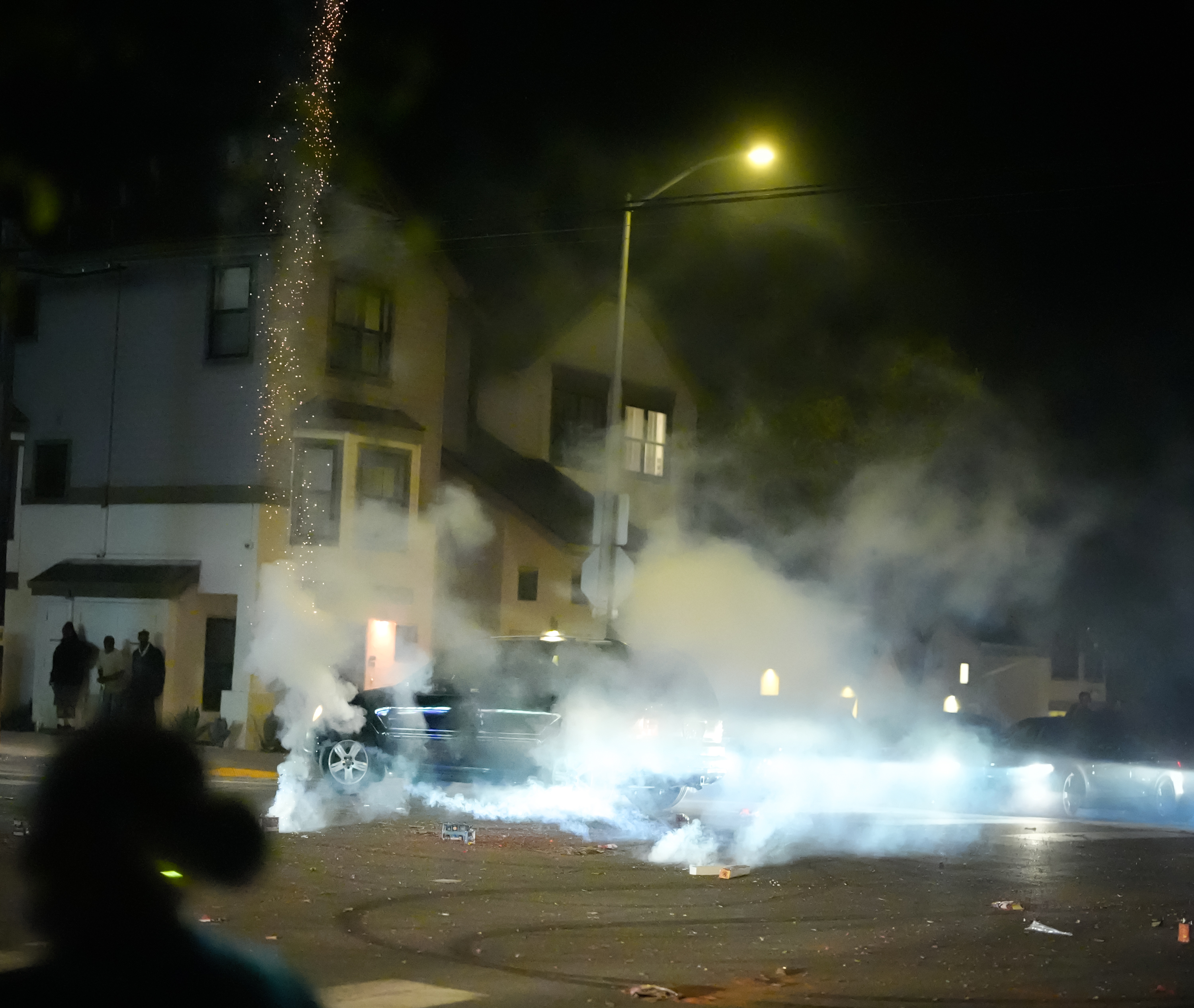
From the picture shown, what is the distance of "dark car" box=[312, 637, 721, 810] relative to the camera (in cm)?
1427

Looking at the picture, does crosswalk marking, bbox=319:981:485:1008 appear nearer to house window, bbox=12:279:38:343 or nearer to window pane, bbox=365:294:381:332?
window pane, bbox=365:294:381:332

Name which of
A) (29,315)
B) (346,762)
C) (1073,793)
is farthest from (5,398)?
(1073,793)

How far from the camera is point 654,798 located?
47.8ft

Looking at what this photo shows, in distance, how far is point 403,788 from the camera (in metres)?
15.1

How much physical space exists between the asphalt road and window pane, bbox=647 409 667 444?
19053mm

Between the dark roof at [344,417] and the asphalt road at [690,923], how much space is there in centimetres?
1174

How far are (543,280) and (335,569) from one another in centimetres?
871

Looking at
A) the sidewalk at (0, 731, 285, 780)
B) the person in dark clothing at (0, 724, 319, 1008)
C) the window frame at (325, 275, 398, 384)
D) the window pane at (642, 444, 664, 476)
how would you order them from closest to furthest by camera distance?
the person in dark clothing at (0, 724, 319, 1008) → the sidewalk at (0, 731, 285, 780) → the window frame at (325, 275, 398, 384) → the window pane at (642, 444, 664, 476)

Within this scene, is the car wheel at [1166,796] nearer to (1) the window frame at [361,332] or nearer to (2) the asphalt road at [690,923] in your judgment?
(2) the asphalt road at [690,923]

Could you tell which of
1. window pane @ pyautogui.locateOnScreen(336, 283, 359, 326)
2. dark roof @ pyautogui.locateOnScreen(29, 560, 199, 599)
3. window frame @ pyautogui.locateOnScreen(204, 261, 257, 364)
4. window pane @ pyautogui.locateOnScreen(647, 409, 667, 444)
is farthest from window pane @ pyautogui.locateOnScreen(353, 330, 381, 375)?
window pane @ pyautogui.locateOnScreen(647, 409, 667, 444)

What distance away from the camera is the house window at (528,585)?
28.5 metres

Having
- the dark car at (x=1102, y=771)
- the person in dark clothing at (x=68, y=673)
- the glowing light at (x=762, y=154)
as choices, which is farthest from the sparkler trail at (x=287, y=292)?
the dark car at (x=1102, y=771)

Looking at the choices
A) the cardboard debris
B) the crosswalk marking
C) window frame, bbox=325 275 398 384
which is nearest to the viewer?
the crosswalk marking

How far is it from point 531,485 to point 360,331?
5475 millimetres
